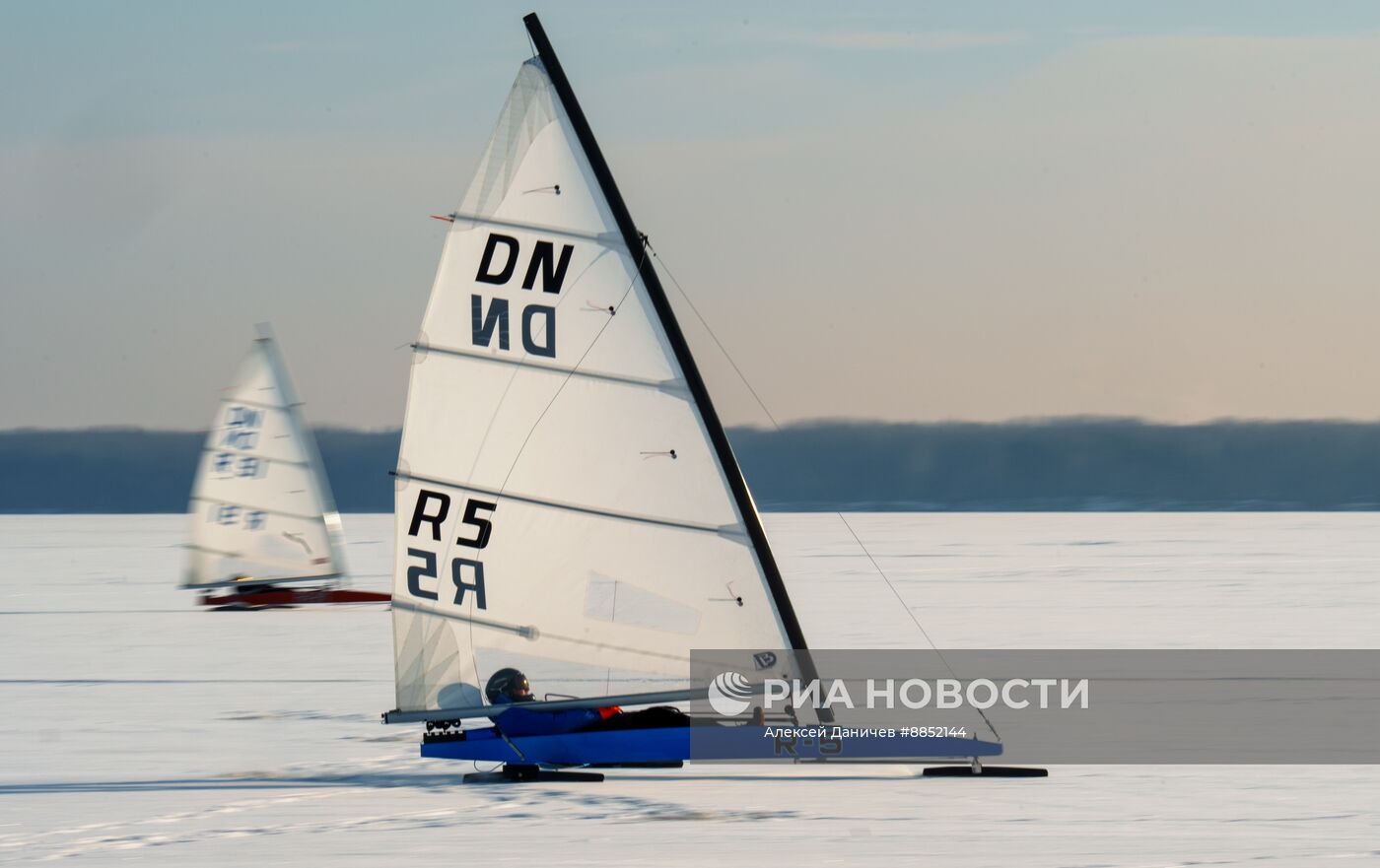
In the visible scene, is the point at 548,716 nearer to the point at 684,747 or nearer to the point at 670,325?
the point at 684,747

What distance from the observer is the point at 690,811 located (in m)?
13.4

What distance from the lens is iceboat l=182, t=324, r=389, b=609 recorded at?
3869 cm

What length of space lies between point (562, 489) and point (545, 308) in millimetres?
1418

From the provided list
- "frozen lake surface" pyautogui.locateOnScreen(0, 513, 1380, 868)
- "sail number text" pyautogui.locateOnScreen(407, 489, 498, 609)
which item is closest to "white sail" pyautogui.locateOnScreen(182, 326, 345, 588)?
"frozen lake surface" pyautogui.locateOnScreen(0, 513, 1380, 868)

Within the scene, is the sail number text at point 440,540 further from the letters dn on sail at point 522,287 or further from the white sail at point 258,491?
the white sail at point 258,491

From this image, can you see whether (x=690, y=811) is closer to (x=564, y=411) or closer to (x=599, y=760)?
(x=599, y=760)

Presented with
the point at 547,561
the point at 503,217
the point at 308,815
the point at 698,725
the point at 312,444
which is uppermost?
the point at 312,444

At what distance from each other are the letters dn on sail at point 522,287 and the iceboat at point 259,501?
24.6 metres

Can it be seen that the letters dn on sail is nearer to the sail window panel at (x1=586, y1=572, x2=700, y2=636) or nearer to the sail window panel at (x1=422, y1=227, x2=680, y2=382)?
the sail window panel at (x1=422, y1=227, x2=680, y2=382)

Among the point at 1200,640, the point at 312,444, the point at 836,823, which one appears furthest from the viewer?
the point at 312,444

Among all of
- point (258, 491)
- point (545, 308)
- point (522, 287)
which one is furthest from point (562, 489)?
point (258, 491)

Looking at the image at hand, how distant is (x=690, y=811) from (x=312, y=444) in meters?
27.2

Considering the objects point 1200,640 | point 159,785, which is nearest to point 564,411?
point 159,785

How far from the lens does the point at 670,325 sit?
1418 centimetres
